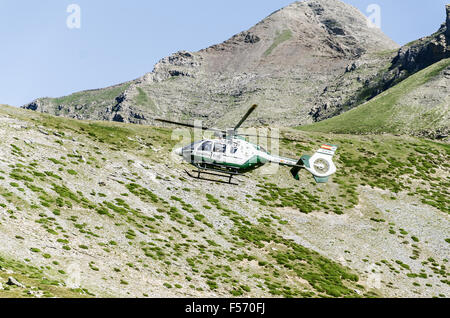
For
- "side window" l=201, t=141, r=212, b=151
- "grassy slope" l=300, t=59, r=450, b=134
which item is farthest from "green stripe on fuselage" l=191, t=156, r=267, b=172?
"grassy slope" l=300, t=59, r=450, b=134

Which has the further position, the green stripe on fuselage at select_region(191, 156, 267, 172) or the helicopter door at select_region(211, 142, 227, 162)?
the green stripe on fuselage at select_region(191, 156, 267, 172)

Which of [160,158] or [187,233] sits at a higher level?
[160,158]

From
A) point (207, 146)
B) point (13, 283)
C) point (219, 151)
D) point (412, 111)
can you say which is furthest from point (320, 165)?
point (412, 111)

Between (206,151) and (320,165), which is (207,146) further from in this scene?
(320,165)

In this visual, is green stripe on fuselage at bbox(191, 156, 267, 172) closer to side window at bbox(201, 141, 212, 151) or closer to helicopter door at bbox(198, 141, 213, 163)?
helicopter door at bbox(198, 141, 213, 163)
